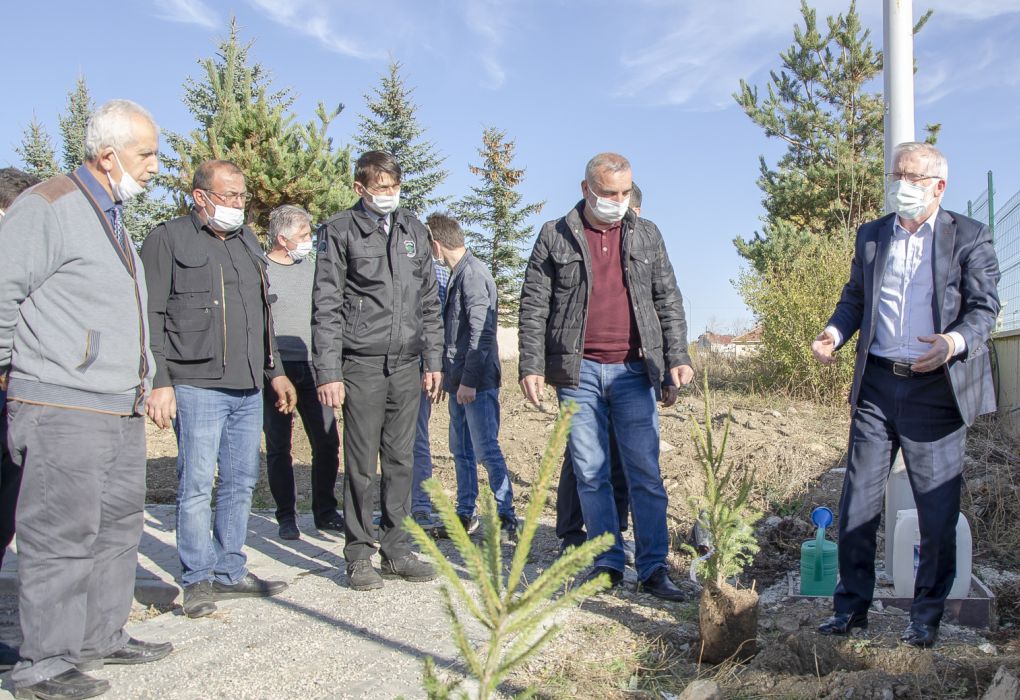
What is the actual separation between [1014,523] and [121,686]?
5032 millimetres

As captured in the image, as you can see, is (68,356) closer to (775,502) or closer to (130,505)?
(130,505)

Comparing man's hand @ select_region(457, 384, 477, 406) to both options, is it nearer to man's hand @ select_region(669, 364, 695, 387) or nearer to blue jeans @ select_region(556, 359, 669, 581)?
blue jeans @ select_region(556, 359, 669, 581)

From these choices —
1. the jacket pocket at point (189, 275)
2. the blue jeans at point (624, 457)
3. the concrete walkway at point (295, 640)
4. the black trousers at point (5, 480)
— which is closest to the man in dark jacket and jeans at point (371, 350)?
the concrete walkway at point (295, 640)

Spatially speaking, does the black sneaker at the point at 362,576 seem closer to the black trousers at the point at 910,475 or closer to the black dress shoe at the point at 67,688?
the black dress shoe at the point at 67,688

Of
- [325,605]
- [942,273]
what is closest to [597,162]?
[942,273]

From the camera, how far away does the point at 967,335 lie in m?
3.34

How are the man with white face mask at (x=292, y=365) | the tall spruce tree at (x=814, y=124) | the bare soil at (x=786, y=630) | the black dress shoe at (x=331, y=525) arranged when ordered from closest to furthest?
the bare soil at (x=786, y=630) < the man with white face mask at (x=292, y=365) < the black dress shoe at (x=331, y=525) < the tall spruce tree at (x=814, y=124)

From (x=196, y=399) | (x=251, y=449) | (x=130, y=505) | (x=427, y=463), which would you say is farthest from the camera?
(x=427, y=463)

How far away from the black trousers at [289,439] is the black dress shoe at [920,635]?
3.55 m

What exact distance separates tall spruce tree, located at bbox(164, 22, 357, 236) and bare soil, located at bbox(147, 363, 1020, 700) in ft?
16.3

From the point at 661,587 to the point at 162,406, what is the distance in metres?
2.58

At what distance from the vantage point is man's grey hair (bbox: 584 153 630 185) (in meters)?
4.28

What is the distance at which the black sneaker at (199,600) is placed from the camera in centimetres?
389

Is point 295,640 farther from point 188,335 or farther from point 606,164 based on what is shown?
point 606,164
